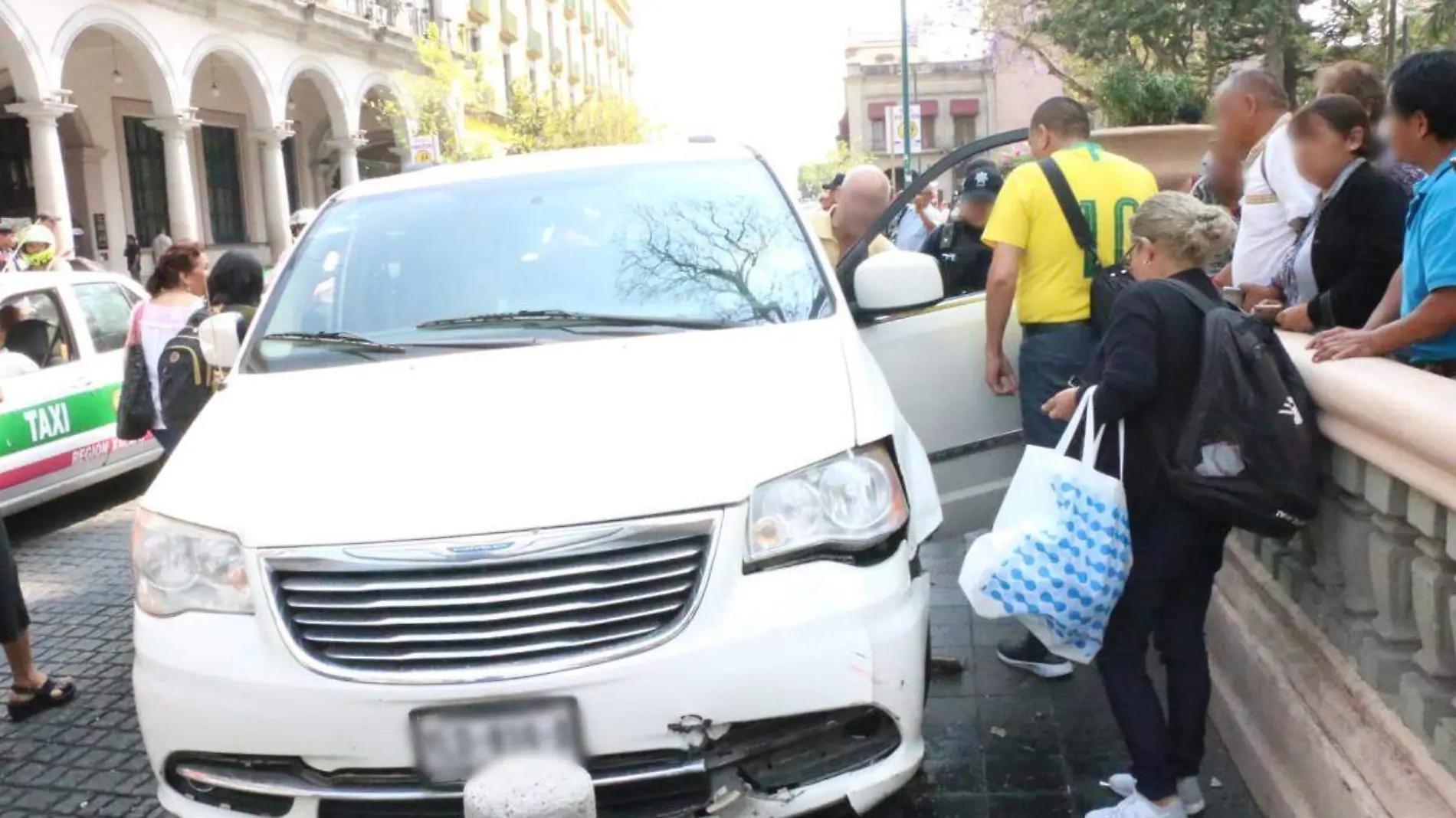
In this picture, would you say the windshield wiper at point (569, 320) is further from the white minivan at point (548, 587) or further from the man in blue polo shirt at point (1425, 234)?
the man in blue polo shirt at point (1425, 234)

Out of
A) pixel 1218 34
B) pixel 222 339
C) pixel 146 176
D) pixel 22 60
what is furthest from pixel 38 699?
pixel 146 176

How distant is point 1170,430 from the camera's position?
122 inches

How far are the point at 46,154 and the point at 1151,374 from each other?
63.1 ft

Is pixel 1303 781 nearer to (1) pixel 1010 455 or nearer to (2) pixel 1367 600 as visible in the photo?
(2) pixel 1367 600

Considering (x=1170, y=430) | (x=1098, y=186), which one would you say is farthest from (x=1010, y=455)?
(x=1170, y=430)

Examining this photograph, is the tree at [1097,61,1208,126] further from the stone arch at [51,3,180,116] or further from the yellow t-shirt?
the stone arch at [51,3,180,116]

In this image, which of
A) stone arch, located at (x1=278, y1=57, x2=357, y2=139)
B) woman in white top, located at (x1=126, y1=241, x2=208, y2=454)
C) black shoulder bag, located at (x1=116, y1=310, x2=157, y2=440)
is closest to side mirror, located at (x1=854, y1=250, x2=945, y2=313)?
woman in white top, located at (x1=126, y1=241, x2=208, y2=454)

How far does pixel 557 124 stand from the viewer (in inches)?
1243

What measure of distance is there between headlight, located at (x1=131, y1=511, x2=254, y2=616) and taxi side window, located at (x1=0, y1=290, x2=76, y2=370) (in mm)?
4802

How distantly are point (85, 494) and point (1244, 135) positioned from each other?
24.4 ft

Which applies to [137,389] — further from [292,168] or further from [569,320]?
[292,168]

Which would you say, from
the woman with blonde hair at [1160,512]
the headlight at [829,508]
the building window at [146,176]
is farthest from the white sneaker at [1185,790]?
the building window at [146,176]

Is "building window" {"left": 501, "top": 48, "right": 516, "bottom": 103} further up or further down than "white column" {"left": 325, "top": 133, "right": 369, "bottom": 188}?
further up

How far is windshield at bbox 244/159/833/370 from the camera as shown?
355cm
